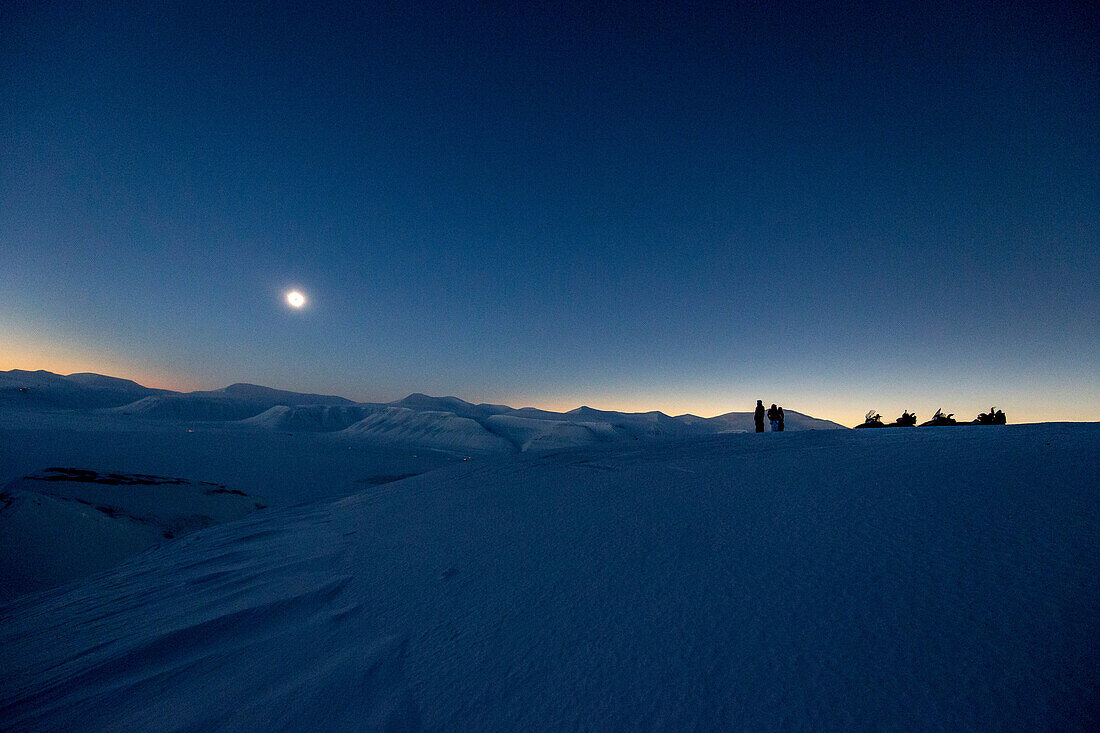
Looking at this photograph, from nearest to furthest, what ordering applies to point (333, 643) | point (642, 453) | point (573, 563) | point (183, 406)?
point (333, 643) < point (573, 563) < point (642, 453) < point (183, 406)

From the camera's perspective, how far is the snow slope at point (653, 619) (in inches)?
44.6

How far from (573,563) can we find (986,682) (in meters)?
1.51

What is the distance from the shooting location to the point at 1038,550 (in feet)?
5.31

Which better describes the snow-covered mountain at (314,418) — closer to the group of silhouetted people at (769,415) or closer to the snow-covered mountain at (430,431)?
the snow-covered mountain at (430,431)

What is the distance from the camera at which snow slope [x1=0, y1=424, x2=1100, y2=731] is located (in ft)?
3.71

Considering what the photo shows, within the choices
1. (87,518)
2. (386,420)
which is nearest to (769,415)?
(87,518)

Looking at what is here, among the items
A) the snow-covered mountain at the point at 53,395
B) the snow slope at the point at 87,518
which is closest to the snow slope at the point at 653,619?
the snow slope at the point at 87,518

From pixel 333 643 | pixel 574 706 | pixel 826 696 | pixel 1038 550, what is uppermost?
pixel 1038 550

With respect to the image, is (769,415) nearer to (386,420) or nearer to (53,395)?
(386,420)

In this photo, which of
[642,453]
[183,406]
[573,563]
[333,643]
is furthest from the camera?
[183,406]

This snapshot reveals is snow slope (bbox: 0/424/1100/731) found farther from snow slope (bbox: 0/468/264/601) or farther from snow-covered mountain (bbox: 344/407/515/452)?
snow-covered mountain (bbox: 344/407/515/452)

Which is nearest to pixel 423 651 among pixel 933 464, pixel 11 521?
pixel 933 464

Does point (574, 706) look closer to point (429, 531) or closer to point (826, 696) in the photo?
point (826, 696)

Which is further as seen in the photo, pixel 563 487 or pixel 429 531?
pixel 563 487
